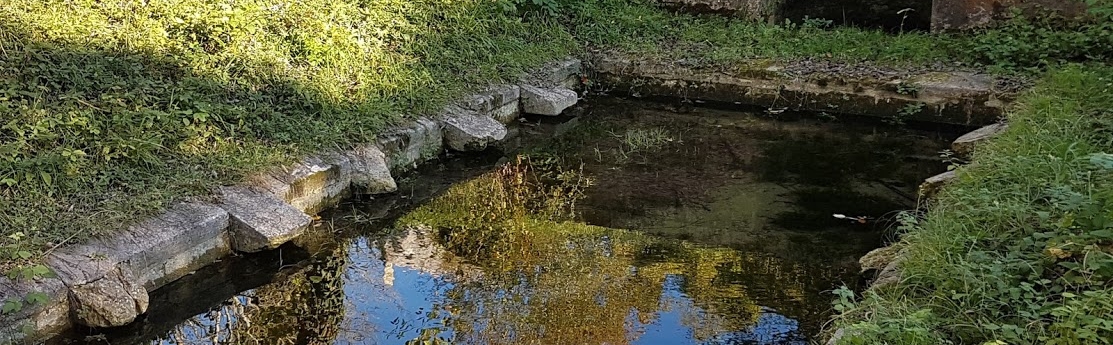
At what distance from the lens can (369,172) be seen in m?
5.78

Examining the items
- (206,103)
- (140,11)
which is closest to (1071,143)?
(206,103)

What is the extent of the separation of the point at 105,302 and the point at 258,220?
0.99m

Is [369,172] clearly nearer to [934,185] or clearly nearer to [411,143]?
[411,143]

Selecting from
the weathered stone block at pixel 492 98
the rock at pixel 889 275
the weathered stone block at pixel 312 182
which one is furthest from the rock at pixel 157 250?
the rock at pixel 889 275

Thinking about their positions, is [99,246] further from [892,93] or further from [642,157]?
[892,93]

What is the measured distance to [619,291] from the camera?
178 inches

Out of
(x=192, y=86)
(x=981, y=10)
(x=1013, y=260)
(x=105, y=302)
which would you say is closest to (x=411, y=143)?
(x=192, y=86)

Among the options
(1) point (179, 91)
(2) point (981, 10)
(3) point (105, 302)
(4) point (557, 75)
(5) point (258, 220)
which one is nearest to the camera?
(3) point (105, 302)

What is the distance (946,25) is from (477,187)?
19.0ft

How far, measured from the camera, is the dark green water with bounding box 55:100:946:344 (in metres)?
4.14

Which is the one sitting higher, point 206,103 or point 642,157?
point 206,103

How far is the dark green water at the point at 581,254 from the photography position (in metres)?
4.14

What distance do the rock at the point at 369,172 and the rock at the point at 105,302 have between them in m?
1.91

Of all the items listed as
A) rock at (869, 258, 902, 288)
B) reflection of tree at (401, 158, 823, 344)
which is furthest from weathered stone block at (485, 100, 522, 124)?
rock at (869, 258, 902, 288)
